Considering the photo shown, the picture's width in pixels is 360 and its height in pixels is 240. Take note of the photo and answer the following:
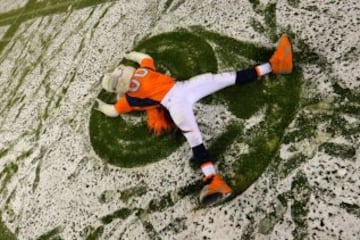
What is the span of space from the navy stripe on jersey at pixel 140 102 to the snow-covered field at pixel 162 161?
2.13ft

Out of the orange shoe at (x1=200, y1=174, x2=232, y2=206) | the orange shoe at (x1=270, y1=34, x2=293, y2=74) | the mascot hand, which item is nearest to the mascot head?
the mascot hand

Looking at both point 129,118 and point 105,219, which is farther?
point 129,118

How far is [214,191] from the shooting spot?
400 cm

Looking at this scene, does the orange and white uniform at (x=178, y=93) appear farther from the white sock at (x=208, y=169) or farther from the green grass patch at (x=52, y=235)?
the green grass patch at (x=52, y=235)

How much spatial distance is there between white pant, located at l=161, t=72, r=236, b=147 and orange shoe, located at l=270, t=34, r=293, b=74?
1.58 feet

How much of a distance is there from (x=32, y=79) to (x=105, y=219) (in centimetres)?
352

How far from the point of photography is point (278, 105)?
4.51 m

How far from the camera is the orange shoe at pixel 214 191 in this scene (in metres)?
4.01

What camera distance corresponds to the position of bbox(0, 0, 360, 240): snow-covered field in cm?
391

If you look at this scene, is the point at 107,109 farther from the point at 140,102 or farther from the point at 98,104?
the point at 140,102

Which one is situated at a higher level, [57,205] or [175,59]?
[175,59]

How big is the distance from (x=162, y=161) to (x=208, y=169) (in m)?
0.76

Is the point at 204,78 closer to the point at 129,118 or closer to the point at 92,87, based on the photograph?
the point at 129,118

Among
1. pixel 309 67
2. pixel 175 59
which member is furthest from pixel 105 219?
pixel 309 67
